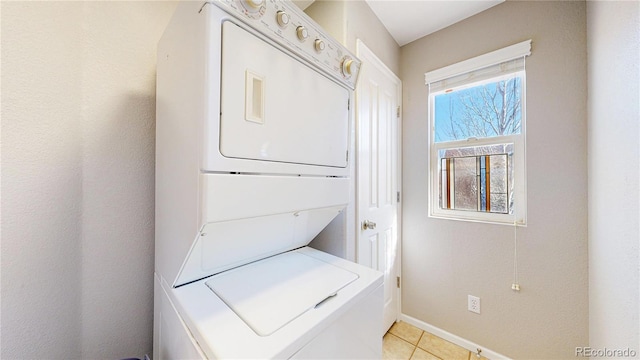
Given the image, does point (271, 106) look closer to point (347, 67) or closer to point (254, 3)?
point (254, 3)

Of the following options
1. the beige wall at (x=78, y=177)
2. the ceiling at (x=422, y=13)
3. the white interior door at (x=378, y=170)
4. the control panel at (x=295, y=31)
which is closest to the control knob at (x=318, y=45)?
the control panel at (x=295, y=31)

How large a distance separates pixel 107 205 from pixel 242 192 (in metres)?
0.91

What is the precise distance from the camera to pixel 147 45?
1.23m

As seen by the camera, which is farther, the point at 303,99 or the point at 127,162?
the point at 127,162

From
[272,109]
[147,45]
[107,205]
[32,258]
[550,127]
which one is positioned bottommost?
[32,258]

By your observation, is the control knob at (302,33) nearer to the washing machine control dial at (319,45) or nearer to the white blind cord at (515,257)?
the washing machine control dial at (319,45)

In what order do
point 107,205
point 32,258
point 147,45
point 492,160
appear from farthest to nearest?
point 492,160 → point 147,45 → point 107,205 → point 32,258

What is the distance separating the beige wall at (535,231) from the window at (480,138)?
0.08 metres

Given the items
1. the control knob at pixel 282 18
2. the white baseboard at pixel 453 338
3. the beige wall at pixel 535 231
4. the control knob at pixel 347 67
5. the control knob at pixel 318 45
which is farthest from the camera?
the white baseboard at pixel 453 338

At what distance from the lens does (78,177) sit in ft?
3.42

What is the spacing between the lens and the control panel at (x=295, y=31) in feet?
2.48

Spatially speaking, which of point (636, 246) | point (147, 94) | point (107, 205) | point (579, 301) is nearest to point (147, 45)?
point (147, 94)

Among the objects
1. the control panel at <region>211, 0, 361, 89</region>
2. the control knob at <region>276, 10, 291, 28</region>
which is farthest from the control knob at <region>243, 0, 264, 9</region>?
the control knob at <region>276, 10, 291, 28</region>

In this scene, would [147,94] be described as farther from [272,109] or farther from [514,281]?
[514,281]
